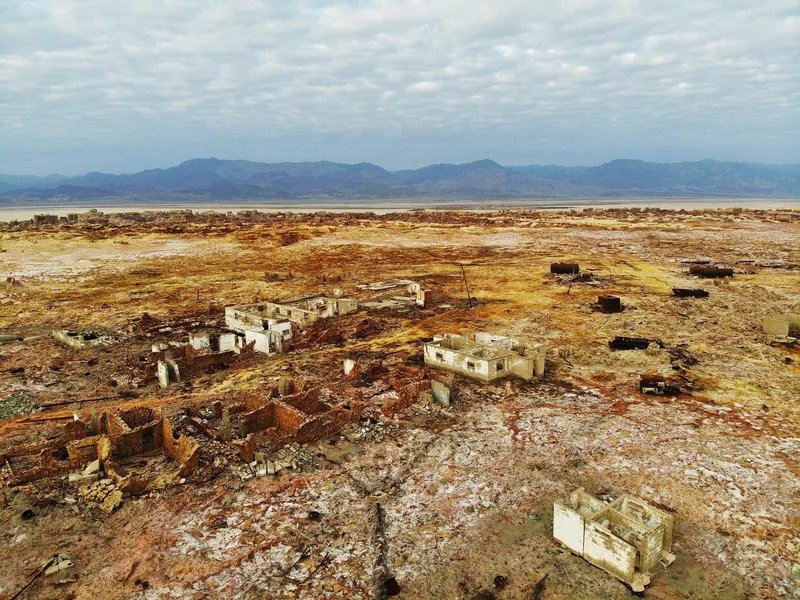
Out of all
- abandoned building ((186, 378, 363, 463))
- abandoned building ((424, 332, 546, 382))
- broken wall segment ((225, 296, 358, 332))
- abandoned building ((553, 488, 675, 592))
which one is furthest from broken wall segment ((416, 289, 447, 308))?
abandoned building ((553, 488, 675, 592))

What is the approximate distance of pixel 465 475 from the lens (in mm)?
8898

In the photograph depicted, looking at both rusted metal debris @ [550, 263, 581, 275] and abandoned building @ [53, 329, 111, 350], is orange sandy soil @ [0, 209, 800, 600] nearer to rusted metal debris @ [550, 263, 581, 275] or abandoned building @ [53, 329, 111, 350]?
abandoned building @ [53, 329, 111, 350]

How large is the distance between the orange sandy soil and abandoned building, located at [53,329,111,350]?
1.62 ft

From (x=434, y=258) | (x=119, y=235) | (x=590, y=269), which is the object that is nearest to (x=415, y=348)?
(x=590, y=269)

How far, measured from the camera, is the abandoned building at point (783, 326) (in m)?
16.3

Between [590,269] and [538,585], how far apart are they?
26341 millimetres

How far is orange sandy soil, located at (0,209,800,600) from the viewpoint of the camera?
21.7ft

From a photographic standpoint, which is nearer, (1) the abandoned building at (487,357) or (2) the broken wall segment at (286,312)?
(1) the abandoned building at (487,357)

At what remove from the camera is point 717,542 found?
7188 millimetres

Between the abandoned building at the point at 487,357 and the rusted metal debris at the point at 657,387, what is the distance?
7.73ft

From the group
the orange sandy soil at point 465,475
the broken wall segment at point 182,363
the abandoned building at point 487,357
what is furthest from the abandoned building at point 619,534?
the broken wall segment at point 182,363

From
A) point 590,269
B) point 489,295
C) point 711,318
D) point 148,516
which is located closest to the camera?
point 148,516

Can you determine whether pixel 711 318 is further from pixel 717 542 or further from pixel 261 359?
pixel 261 359

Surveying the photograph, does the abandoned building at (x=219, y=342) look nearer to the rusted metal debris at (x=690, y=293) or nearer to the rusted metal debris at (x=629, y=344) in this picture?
the rusted metal debris at (x=629, y=344)
